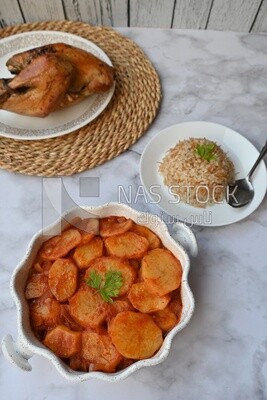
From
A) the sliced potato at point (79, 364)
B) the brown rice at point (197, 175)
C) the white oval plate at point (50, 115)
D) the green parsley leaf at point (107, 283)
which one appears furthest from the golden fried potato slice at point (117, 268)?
the white oval plate at point (50, 115)

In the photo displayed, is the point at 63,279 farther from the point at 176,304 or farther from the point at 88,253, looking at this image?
the point at 176,304

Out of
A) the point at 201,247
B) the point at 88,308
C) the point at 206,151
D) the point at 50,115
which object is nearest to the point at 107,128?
the point at 50,115

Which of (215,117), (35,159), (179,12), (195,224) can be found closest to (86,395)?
(195,224)

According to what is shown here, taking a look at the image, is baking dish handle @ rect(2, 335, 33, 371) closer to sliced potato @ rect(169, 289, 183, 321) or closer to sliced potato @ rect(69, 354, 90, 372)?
sliced potato @ rect(69, 354, 90, 372)

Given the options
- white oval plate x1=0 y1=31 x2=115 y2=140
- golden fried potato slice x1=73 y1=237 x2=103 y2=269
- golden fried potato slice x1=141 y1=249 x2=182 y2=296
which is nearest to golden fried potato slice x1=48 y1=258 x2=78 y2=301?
golden fried potato slice x1=73 y1=237 x2=103 y2=269

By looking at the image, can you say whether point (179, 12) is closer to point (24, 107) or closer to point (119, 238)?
point (24, 107)

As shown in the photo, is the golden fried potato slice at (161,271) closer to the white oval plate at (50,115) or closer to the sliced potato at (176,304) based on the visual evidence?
the sliced potato at (176,304)
